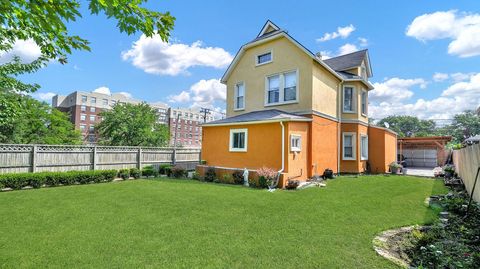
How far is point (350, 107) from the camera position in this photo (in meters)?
16.5

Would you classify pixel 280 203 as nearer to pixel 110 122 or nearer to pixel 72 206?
pixel 72 206

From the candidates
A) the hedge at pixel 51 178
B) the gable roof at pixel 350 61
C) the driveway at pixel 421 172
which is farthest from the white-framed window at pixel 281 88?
the driveway at pixel 421 172

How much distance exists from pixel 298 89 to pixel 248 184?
6031 mm

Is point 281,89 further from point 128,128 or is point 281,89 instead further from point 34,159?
point 128,128

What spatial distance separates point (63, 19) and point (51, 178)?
10963 millimetres

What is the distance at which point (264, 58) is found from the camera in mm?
15414

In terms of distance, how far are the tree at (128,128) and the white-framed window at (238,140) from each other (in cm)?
2335

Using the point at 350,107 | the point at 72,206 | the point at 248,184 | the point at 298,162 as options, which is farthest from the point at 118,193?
the point at 350,107

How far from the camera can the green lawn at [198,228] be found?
378 centimetres

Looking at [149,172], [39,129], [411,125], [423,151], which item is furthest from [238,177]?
[411,125]

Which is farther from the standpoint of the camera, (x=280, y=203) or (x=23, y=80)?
(x=23, y=80)

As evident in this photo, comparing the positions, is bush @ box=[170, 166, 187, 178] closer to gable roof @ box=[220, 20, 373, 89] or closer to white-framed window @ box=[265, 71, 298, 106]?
white-framed window @ box=[265, 71, 298, 106]

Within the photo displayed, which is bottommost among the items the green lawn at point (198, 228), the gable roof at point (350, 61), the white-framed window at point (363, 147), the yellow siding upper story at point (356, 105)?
the green lawn at point (198, 228)

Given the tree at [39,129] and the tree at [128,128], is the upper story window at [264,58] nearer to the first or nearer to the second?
the tree at [128,128]
